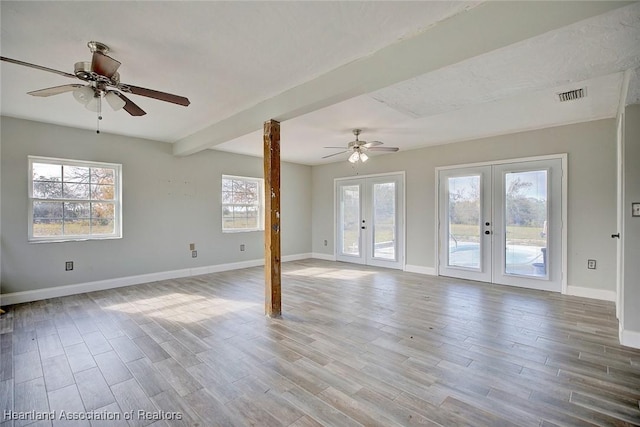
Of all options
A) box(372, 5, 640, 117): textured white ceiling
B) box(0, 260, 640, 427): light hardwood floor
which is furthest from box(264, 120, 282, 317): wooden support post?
box(372, 5, 640, 117): textured white ceiling

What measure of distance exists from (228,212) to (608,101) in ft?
20.7

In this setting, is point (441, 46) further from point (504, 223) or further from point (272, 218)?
point (504, 223)

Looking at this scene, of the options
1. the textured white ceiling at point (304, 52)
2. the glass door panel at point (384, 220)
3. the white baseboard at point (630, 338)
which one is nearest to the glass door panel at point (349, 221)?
the glass door panel at point (384, 220)

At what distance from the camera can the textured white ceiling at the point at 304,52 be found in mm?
1944

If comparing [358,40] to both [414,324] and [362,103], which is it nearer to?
[362,103]

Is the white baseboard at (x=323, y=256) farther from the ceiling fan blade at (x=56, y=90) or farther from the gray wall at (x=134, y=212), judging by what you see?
the ceiling fan blade at (x=56, y=90)

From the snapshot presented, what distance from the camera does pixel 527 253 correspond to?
4.85 meters

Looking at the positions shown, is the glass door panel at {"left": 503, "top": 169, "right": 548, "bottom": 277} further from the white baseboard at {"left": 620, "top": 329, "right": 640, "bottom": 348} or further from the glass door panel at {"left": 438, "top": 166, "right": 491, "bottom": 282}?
the white baseboard at {"left": 620, "top": 329, "right": 640, "bottom": 348}

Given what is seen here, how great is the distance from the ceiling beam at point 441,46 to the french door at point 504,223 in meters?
3.62

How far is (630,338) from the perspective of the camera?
2.75m

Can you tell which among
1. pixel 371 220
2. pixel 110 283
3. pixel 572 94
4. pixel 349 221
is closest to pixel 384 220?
pixel 371 220

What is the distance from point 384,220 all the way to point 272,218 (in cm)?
370

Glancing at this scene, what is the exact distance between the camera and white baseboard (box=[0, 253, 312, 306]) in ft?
13.8

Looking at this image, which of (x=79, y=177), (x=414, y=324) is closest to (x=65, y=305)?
(x=79, y=177)
